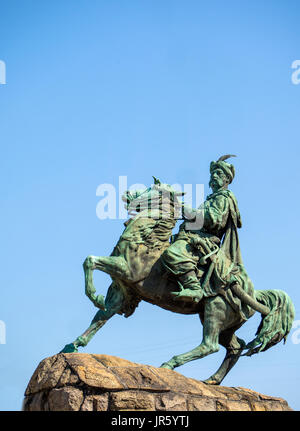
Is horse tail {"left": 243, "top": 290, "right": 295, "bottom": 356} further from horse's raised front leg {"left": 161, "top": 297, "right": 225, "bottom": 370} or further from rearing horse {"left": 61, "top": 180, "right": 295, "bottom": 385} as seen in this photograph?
horse's raised front leg {"left": 161, "top": 297, "right": 225, "bottom": 370}

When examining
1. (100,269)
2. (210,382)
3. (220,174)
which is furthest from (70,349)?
(220,174)

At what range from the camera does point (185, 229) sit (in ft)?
32.6

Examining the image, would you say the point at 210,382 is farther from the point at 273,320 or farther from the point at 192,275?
the point at 192,275

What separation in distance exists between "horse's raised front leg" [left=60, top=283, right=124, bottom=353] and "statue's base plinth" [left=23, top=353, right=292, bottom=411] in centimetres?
75

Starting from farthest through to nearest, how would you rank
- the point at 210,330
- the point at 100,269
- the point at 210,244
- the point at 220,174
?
the point at 220,174 → the point at 210,244 → the point at 210,330 → the point at 100,269

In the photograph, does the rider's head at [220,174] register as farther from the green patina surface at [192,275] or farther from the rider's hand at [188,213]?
the rider's hand at [188,213]

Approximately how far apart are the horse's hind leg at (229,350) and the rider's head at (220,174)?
193 centimetres

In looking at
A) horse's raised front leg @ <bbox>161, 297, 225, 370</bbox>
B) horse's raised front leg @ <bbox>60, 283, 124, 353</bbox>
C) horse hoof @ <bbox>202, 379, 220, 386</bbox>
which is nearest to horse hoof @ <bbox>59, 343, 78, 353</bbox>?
horse's raised front leg @ <bbox>60, 283, 124, 353</bbox>

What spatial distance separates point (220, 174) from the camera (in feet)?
33.9

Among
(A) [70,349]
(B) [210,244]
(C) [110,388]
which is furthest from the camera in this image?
(B) [210,244]

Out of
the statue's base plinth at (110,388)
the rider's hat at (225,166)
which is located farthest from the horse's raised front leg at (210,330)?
the rider's hat at (225,166)

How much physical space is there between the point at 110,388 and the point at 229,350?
2596 millimetres

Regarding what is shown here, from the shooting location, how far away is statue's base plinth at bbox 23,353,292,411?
771 centimetres

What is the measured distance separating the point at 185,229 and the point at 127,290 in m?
1.11
